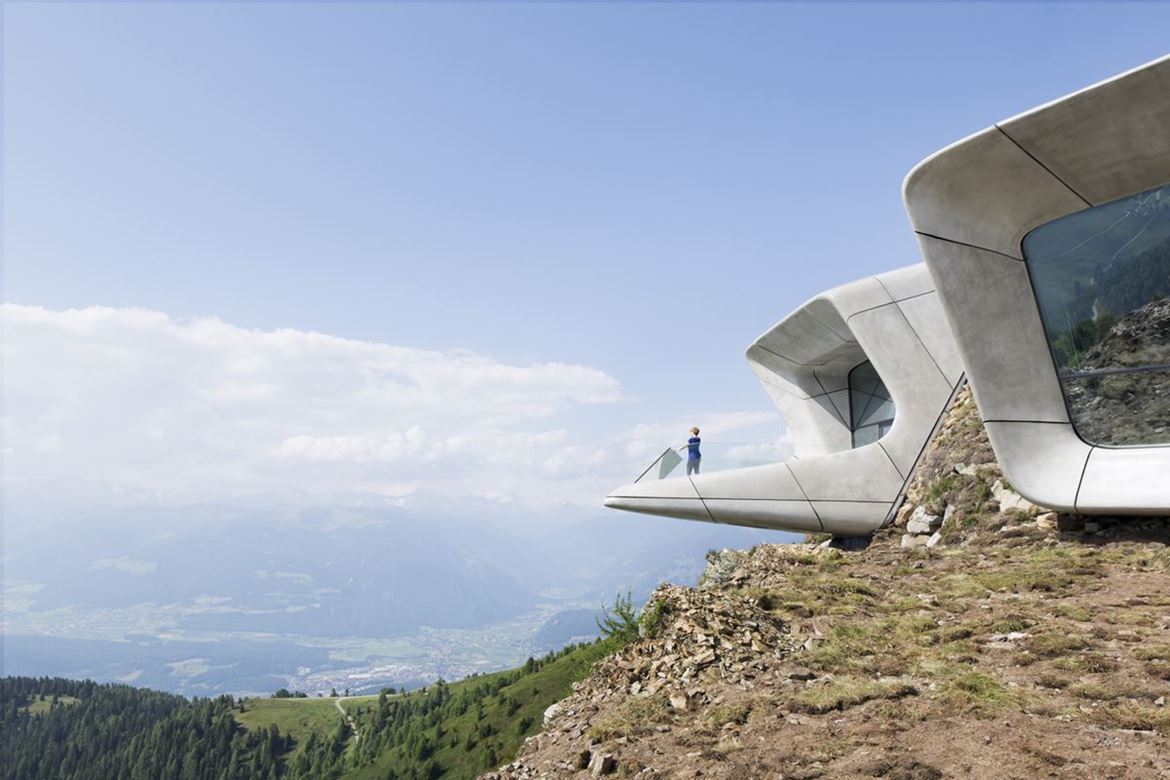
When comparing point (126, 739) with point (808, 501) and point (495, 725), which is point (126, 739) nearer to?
point (495, 725)

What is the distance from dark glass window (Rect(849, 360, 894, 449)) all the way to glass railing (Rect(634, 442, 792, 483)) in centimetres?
852

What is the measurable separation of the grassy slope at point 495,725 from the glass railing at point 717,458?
63.4m

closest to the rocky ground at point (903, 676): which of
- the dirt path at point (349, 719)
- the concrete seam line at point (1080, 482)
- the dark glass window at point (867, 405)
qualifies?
the concrete seam line at point (1080, 482)

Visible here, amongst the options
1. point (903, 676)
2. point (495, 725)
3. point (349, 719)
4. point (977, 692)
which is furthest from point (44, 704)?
point (977, 692)

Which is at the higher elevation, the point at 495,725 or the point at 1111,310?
the point at 1111,310

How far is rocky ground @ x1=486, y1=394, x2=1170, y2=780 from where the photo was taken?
21.1 feet

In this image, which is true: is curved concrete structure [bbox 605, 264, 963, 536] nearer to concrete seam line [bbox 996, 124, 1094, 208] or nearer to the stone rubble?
concrete seam line [bbox 996, 124, 1094, 208]

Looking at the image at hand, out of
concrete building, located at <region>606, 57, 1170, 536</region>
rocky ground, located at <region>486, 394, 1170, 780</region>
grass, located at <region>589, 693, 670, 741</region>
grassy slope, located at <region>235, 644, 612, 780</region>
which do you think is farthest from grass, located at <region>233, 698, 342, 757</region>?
concrete building, located at <region>606, 57, 1170, 536</region>

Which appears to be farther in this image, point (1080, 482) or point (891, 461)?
point (891, 461)

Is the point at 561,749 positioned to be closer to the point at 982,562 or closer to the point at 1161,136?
the point at 982,562

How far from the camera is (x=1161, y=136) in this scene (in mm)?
12898

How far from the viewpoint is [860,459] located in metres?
20.7

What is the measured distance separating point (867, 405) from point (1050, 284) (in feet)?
45.5

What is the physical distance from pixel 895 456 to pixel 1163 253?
866cm
